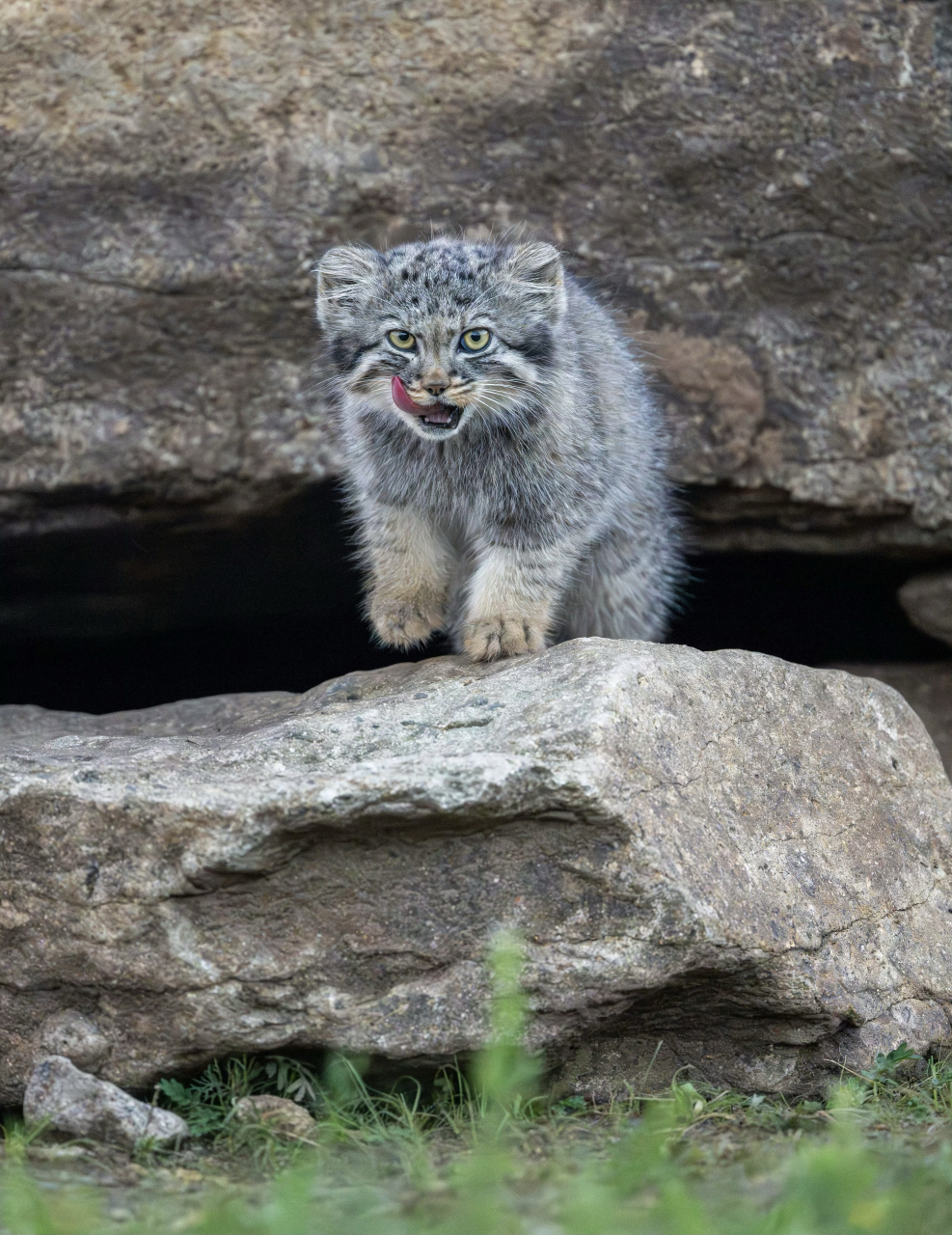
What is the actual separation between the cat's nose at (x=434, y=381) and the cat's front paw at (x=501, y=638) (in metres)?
0.75

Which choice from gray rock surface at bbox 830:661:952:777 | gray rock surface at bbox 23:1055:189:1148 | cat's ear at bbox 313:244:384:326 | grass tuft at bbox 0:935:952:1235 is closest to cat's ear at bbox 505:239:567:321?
cat's ear at bbox 313:244:384:326

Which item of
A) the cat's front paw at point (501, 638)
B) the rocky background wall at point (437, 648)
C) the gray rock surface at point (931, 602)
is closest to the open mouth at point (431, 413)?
the cat's front paw at point (501, 638)

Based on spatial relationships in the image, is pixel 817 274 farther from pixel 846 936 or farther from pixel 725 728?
pixel 846 936

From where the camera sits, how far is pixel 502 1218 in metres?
1.98

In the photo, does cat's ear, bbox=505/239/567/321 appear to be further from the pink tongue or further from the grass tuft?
the grass tuft

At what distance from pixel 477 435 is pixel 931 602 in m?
2.52

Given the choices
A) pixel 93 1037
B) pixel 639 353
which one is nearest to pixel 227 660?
pixel 639 353

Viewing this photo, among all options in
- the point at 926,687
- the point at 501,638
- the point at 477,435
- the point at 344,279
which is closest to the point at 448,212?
the point at 344,279

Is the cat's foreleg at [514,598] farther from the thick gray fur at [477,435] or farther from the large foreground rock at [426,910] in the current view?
the large foreground rock at [426,910]

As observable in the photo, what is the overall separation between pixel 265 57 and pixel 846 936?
3694mm

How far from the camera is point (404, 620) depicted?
→ 14.5 ft

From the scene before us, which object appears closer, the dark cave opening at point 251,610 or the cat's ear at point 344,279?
the cat's ear at point 344,279

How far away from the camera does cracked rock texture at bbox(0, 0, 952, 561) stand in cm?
482

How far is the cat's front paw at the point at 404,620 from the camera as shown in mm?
4406
